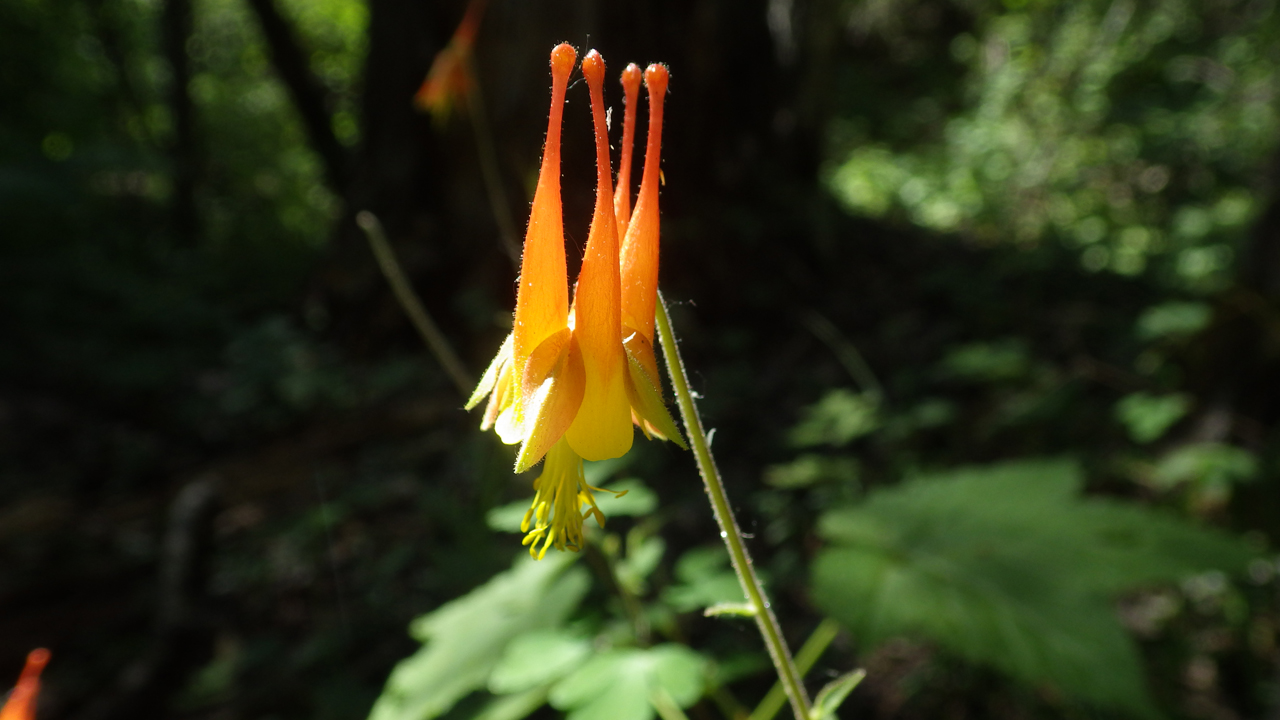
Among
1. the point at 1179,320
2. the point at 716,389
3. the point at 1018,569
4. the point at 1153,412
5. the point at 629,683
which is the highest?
the point at 716,389

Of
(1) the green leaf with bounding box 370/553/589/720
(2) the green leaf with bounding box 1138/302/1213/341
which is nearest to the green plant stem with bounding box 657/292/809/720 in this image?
(1) the green leaf with bounding box 370/553/589/720

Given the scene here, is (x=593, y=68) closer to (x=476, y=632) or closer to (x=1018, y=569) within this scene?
(x=476, y=632)

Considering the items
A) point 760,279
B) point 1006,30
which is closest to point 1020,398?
point 760,279

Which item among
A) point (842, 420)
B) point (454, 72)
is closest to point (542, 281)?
point (842, 420)

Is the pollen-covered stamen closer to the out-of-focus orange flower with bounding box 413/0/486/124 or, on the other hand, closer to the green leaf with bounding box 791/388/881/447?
the green leaf with bounding box 791/388/881/447

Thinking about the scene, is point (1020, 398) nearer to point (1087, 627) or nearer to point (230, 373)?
point (1087, 627)

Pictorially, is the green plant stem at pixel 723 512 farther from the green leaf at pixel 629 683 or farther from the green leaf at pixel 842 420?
the green leaf at pixel 842 420
